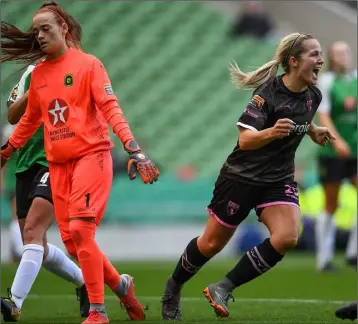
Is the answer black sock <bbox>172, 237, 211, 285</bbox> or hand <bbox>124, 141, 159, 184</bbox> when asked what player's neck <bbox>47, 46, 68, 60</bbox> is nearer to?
hand <bbox>124, 141, 159, 184</bbox>

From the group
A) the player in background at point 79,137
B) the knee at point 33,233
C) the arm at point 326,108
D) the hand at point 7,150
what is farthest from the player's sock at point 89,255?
the arm at point 326,108

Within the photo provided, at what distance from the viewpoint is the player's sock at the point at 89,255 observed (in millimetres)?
6215

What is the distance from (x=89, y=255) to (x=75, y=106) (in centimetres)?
88

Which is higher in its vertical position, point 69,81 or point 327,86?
point 69,81

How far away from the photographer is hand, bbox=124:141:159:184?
5.93 meters

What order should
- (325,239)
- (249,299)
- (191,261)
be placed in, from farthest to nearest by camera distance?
(325,239) → (249,299) → (191,261)

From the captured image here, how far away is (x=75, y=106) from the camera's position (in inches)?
251

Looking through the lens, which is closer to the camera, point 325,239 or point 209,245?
point 209,245

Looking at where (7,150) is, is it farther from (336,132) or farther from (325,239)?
(325,239)

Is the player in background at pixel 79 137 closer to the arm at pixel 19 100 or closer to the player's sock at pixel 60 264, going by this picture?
the arm at pixel 19 100

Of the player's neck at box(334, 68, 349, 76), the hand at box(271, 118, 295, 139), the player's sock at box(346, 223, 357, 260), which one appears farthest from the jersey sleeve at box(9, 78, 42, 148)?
the player's sock at box(346, 223, 357, 260)

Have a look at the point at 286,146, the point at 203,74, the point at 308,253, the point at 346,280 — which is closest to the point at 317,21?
the point at 203,74

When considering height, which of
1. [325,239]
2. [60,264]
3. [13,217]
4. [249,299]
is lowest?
[13,217]

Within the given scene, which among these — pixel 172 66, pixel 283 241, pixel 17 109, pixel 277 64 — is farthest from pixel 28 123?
pixel 172 66
